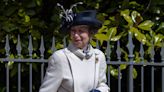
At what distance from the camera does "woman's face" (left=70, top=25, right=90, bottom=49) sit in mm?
4285

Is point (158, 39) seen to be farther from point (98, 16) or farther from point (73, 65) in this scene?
point (73, 65)

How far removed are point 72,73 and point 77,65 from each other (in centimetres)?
8

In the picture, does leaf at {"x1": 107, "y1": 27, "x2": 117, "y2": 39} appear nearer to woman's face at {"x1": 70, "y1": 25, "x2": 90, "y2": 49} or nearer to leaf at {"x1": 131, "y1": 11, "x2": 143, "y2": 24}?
leaf at {"x1": 131, "y1": 11, "x2": 143, "y2": 24}

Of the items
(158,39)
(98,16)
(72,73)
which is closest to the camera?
(72,73)

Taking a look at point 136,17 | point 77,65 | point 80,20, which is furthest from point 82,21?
point 136,17

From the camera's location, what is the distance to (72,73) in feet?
14.0

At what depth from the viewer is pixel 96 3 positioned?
615 centimetres

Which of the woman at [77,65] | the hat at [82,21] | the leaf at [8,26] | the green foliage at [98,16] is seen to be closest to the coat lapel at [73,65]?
the woman at [77,65]

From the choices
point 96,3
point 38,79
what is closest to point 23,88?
point 38,79

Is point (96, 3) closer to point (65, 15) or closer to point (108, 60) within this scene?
point (108, 60)

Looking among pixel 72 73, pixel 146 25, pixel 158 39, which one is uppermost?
pixel 146 25

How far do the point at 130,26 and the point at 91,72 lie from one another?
1.46 meters

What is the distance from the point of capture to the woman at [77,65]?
14.0 feet

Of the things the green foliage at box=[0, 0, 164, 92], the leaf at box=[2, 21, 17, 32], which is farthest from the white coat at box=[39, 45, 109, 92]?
the leaf at box=[2, 21, 17, 32]
